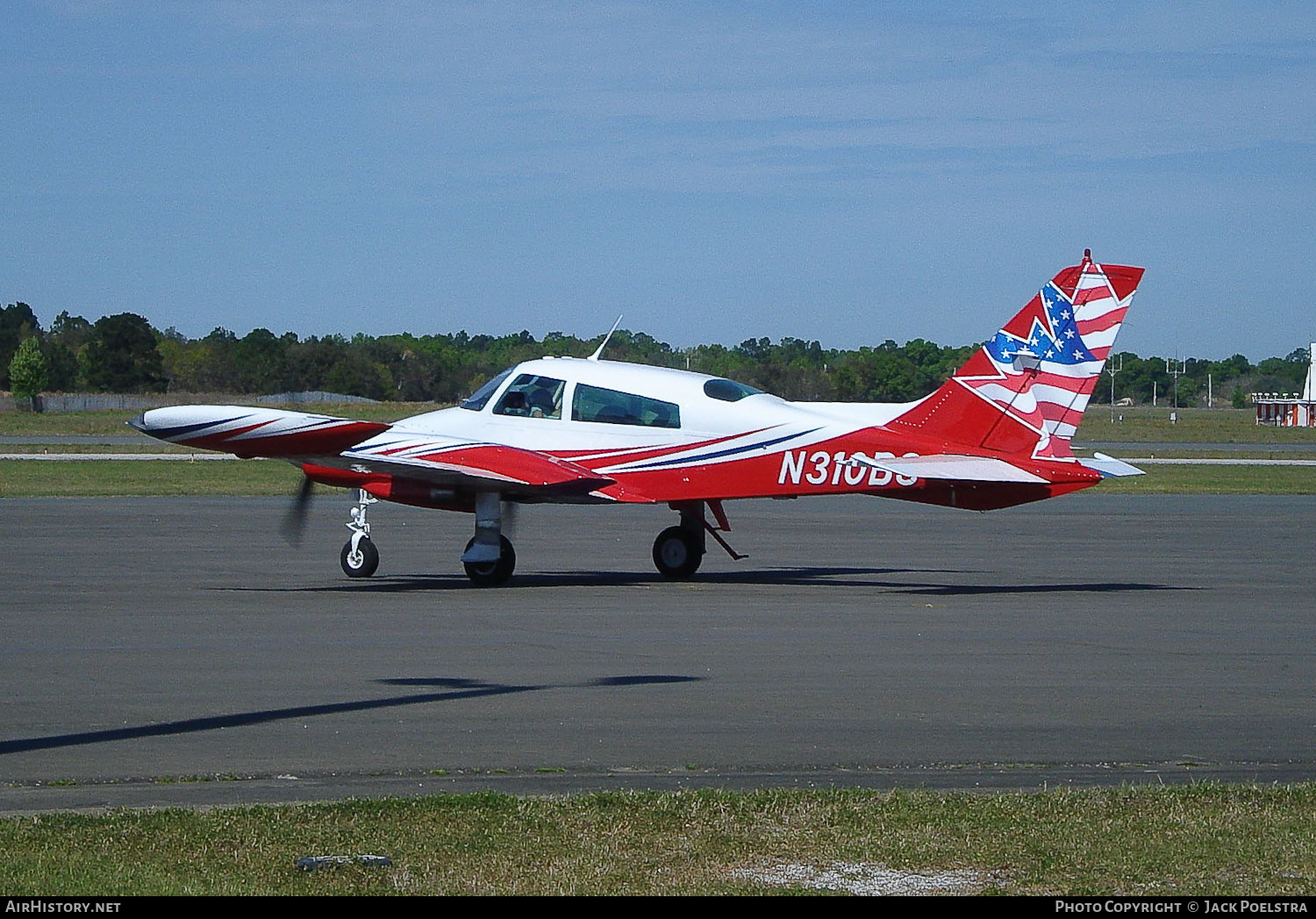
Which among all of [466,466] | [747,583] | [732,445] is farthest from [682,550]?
[466,466]

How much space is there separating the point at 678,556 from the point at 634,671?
7.59 meters

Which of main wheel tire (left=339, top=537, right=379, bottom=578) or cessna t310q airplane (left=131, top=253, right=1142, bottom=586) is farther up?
cessna t310q airplane (left=131, top=253, right=1142, bottom=586)

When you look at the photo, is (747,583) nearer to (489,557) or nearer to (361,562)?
(489,557)

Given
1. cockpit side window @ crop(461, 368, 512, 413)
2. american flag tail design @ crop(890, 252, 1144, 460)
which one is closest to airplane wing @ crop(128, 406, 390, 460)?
cockpit side window @ crop(461, 368, 512, 413)

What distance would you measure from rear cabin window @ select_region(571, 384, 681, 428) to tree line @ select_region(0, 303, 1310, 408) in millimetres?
16465

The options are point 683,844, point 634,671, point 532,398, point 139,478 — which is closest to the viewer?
point 683,844

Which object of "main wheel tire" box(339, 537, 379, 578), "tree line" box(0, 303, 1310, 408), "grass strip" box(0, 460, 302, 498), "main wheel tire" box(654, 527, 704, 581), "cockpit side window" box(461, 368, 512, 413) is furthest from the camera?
"tree line" box(0, 303, 1310, 408)

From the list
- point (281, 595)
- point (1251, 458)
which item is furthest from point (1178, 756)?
point (1251, 458)

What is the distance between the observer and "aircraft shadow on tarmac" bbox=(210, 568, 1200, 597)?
1781 centimetres

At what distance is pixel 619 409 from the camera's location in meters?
19.0

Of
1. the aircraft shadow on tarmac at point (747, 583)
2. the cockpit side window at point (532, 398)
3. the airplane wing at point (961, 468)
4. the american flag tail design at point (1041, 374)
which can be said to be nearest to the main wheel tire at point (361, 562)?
the aircraft shadow on tarmac at point (747, 583)

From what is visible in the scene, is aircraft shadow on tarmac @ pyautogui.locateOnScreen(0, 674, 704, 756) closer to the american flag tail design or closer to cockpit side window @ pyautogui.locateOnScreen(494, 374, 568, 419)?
the american flag tail design

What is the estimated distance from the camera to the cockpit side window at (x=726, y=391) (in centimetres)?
1881
